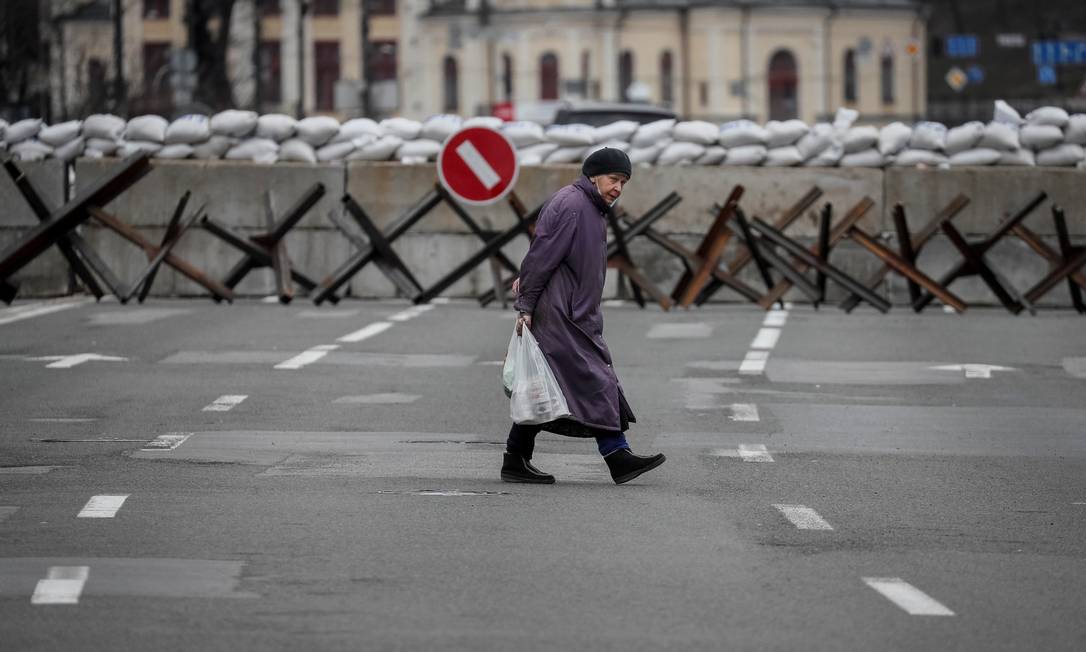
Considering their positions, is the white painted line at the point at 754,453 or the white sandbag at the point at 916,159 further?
the white sandbag at the point at 916,159

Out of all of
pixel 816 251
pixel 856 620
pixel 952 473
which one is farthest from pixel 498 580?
pixel 816 251

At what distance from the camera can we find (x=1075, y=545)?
948cm

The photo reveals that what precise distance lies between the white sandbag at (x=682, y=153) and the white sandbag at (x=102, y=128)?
581cm

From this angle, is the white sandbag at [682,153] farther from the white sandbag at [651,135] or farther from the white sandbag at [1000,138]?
the white sandbag at [1000,138]

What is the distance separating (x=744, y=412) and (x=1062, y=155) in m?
11.9

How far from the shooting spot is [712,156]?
25719mm

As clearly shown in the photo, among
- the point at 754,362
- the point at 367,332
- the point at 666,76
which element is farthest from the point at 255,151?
the point at 666,76

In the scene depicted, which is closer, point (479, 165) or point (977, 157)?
point (479, 165)

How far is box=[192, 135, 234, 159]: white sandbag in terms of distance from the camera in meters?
25.9

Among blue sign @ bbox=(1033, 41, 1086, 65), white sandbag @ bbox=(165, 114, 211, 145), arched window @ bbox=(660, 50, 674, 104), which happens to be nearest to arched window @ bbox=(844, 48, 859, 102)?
arched window @ bbox=(660, 50, 674, 104)

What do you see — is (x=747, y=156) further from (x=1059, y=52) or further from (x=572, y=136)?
(x=1059, y=52)

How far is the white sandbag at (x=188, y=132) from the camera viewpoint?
25.8 meters

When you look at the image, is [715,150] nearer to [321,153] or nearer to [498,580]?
[321,153]

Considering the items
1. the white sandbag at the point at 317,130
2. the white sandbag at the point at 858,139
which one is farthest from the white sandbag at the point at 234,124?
the white sandbag at the point at 858,139
